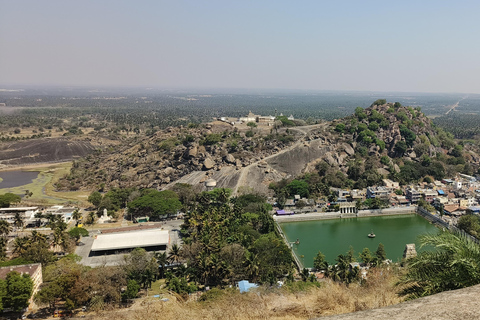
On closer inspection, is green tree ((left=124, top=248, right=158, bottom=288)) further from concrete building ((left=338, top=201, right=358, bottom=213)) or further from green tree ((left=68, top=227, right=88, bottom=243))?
concrete building ((left=338, top=201, right=358, bottom=213))

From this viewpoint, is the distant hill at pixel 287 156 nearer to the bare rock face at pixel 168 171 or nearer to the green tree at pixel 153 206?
the bare rock face at pixel 168 171

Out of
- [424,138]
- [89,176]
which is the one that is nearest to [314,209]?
[424,138]

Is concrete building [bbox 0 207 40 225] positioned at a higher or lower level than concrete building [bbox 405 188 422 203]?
lower

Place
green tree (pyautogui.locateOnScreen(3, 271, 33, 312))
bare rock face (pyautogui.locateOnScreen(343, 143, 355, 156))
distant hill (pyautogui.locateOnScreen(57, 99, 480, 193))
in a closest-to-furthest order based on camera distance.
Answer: green tree (pyautogui.locateOnScreen(3, 271, 33, 312)) → distant hill (pyautogui.locateOnScreen(57, 99, 480, 193)) → bare rock face (pyautogui.locateOnScreen(343, 143, 355, 156))

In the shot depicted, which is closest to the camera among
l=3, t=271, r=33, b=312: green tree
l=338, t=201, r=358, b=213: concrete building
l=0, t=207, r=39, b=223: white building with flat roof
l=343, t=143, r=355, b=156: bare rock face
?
l=3, t=271, r=33, b=312: green tree

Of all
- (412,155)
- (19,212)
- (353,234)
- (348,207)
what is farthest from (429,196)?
(19,212)

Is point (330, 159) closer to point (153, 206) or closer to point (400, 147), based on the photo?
point (400, 147)

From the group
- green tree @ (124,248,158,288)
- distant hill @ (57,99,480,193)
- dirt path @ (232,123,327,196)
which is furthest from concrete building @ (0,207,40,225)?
dirt path @ (232,123,327,196)

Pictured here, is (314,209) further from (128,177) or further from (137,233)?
(128,177)
